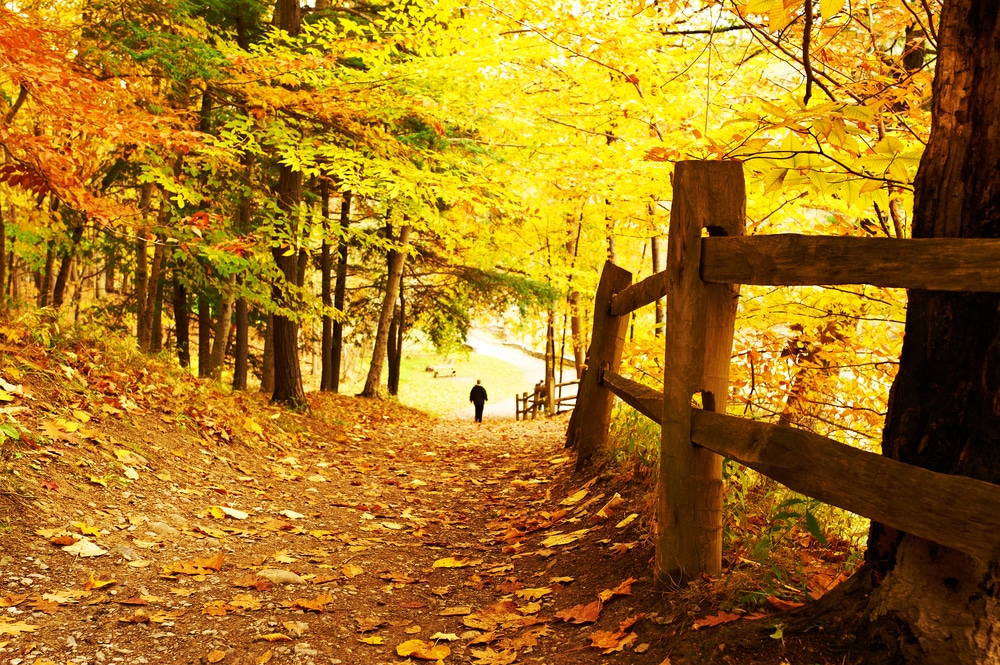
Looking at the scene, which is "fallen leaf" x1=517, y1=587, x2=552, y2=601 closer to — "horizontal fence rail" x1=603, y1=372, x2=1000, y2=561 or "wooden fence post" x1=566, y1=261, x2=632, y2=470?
"horizontal fence rail" x1=603, y1=372, x2=1000, y2=561

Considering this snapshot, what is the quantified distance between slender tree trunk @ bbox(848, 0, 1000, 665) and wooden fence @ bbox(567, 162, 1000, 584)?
29 cm

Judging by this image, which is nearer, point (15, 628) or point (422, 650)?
point (15, 628)

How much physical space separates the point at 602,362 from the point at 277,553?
3.00 metres

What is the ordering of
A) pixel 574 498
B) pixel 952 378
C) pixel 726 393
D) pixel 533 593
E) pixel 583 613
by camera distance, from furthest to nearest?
pixel 574 498 < pixel 533 593 < pixel 583 613 < pixel 726 393 < pixel 952 378

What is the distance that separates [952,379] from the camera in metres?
2.12

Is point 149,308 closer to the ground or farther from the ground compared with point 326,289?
closer to the ground

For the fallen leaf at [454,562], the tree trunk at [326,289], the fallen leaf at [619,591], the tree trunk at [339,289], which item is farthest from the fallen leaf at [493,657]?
the tree trunk at [339,289]

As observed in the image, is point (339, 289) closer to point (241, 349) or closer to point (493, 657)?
point (241, 349)

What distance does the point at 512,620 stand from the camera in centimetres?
340

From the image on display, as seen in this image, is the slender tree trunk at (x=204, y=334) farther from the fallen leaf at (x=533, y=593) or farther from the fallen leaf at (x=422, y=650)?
the fallen leaf at (x=422, y=650)

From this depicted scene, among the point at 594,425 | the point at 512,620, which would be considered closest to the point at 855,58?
the point at 594,425

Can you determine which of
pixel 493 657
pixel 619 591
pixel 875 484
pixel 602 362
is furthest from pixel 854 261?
pixel 602 362

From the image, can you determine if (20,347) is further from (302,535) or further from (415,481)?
(415,481)

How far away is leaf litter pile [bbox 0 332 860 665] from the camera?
9.77 feet
